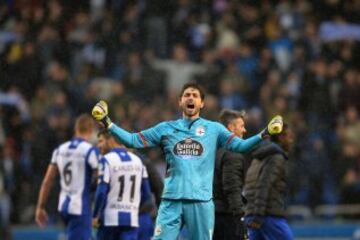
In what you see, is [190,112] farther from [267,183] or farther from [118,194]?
[118,194]

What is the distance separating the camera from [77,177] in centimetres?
1502

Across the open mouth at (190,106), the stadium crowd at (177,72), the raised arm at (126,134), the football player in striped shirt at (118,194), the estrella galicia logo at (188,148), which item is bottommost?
the football player in striped shirt at (118,194)

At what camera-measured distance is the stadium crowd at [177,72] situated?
69.9 feet

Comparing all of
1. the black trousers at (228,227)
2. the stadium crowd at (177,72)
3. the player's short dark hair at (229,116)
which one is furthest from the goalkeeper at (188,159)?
the stadium crowd at (177,72)

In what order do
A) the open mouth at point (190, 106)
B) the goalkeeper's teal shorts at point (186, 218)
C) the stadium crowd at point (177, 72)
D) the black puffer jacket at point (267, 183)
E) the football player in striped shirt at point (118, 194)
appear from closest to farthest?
the goalkeeper's teal shorts at point (186, 218), the open mouth at point (190, 106), the black puffer jacket at point (267, 183), the football player in striped shirt at point (118, 194), the stadium crowd at point (177, 72)

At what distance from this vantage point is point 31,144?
21.6m

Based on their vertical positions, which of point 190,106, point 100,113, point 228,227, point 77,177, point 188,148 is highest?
point 190,106

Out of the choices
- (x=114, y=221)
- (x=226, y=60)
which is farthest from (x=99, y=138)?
(x=226, y=60)

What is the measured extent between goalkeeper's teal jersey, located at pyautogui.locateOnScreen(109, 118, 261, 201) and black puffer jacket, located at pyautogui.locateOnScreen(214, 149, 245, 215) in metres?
0.99

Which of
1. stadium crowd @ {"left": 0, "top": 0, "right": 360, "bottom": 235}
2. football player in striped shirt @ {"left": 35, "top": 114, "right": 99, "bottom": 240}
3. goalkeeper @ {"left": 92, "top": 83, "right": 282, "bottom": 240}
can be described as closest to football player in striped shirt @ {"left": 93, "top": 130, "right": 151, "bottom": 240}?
football player in striped shirt @ {"left": 35, "top": 114, "right": 99, "bottom": 240}

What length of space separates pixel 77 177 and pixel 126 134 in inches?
141

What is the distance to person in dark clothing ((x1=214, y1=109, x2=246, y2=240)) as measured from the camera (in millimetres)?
12789

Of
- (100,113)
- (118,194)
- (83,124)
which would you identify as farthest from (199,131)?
(83,124)

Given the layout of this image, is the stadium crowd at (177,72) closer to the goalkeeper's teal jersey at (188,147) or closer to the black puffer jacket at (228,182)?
the black puffer jacket at (228,182)
